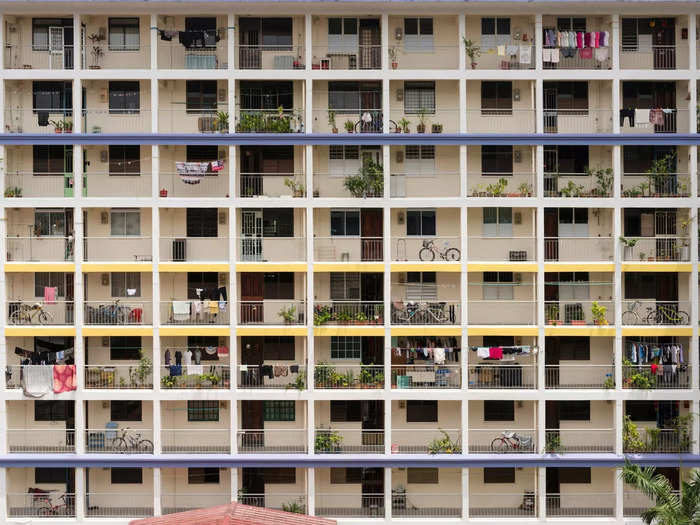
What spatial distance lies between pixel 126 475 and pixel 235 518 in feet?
22.1

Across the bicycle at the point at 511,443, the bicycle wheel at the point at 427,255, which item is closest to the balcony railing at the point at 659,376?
the bicycle at the point at 511,443

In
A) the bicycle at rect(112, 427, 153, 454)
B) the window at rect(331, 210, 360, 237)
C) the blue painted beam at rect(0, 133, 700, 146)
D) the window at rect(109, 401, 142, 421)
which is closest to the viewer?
the blue painted beam at rect(0, 133, 700, 146)

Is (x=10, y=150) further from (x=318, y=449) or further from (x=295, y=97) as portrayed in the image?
(x=318, y=449)

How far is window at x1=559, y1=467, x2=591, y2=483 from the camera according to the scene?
25203 millimetres

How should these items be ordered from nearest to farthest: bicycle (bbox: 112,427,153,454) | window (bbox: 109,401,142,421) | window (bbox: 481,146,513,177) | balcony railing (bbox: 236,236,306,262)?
bicycle (bbox: 112,427,153,454), balcony railing (bbox: 236,236,306,262), window (bbox: 109,401,142,421), window (bbox: 481,146,513,177)

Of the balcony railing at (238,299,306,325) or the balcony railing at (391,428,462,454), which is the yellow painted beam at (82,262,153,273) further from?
the balcony railing at (391,428,462,454)

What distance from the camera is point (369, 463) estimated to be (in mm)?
24047

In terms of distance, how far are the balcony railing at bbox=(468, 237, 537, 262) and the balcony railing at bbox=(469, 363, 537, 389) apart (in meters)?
3.77

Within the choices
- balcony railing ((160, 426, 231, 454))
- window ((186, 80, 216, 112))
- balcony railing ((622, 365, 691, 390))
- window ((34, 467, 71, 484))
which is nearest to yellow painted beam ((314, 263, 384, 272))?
balcony railing ((160, 426, 231, 454))

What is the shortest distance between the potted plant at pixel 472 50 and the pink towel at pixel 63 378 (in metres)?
17.5

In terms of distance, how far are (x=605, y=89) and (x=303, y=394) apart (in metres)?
15.2

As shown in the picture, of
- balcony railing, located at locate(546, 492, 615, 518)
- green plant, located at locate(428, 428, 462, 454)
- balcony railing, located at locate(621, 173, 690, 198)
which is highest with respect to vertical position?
balcony railing, located at locate(621, 173, 690, 198)

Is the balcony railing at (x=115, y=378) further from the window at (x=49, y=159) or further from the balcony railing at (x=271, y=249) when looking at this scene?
the window at (x=49, y=159)

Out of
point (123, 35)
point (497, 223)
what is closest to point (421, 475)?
point (497, 223)
